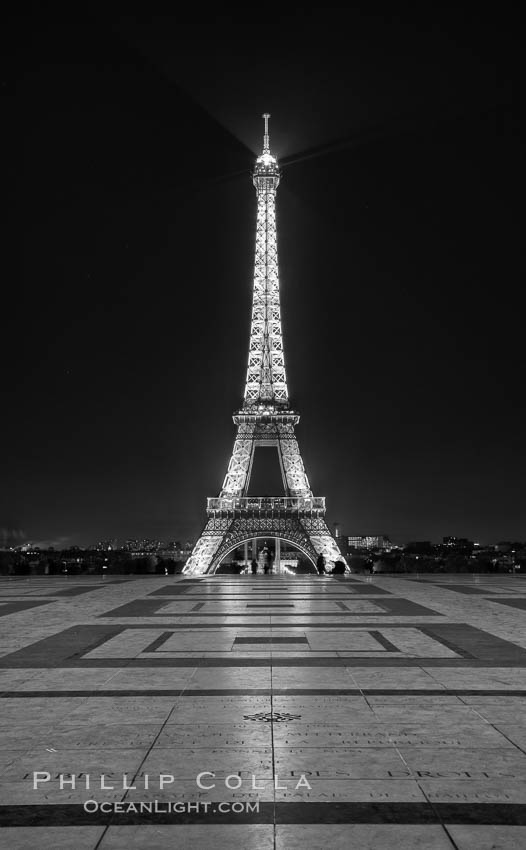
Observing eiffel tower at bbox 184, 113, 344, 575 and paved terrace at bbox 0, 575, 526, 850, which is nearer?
paved terrace at bbox 0, 575, 526, 850

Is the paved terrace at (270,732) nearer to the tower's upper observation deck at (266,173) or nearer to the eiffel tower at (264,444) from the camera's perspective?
the eiffel tower at (264,444)

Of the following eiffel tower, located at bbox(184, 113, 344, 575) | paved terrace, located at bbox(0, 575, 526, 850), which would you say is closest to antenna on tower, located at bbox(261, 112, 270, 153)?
eiffel tower, located at bbox(184, 113, 344, 575)

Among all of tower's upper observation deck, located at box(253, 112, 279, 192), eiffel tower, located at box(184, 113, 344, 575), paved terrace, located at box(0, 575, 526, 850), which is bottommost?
paved terrace, located at box(0, 575, 526, 850)

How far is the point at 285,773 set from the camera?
628cm

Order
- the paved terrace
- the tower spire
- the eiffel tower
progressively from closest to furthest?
1. the paved terrace
2. the eiffel tower
3. the tower spire

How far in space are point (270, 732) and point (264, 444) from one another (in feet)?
208

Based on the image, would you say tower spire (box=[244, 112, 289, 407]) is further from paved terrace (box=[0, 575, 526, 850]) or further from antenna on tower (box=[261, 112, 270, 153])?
paved terrace (box=[0, 575, 526, 850])

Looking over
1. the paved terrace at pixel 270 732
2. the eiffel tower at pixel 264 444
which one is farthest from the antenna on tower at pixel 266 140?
the paved terrace at pixel 270 732

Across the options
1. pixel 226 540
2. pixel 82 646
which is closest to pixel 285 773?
pixel 82 646

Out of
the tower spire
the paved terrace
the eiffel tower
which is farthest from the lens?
the tower spire

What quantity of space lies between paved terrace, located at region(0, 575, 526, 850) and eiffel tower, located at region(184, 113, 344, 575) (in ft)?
149

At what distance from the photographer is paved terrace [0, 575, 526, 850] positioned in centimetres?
526

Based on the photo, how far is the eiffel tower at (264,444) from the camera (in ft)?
203

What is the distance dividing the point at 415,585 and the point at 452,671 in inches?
729
